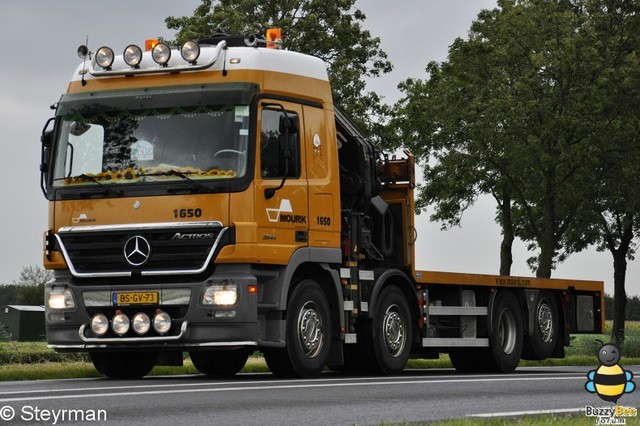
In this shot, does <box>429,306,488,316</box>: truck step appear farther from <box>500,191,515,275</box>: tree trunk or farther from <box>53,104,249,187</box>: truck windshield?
<box>500,191,515,275</box>: tree trunk

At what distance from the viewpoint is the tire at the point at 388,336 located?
1752 cm

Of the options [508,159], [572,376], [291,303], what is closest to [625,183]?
[508,159]

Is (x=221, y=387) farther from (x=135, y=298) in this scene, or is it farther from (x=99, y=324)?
(x=99, y=324)

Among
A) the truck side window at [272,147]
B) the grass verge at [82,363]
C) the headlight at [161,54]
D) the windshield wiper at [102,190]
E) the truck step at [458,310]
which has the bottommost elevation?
the grass verge at [82,363]

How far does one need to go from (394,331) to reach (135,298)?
4.21 metres

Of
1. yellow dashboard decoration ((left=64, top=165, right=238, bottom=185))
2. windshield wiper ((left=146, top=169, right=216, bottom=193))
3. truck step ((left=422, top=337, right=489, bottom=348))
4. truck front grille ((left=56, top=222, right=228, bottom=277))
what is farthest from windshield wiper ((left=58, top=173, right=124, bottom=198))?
truck step ((left=422, top=337, right=489, bottom=348))

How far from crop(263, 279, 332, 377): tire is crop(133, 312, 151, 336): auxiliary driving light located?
1469 mm

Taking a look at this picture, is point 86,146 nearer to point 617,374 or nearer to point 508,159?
point 617,374

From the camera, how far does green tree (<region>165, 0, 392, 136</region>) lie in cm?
4356

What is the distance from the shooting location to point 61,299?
15.6 m

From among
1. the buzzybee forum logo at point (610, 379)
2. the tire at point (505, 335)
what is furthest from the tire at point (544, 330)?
the buzzybee forum logo at point (610, 379)

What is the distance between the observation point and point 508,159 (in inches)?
1714

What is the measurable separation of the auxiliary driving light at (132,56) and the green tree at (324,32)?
87.5 ft

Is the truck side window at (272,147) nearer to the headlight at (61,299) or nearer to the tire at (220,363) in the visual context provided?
the headlight at (61,299)
